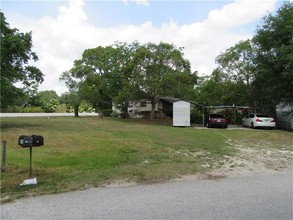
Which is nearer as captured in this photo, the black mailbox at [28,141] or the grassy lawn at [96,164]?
the grassy lawn at [96,164]

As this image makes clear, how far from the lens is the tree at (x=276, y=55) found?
21.5 metres

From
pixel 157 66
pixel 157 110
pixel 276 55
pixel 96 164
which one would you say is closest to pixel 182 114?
pixel 157 66

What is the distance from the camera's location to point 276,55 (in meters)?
22.7

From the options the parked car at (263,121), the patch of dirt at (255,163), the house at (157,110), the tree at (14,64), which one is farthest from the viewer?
the house at (157,110)

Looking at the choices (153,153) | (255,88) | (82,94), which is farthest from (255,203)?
(82,94)

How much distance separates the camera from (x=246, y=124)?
91.7ft

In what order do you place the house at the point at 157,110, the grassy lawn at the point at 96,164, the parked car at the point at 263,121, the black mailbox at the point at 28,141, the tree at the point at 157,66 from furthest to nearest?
the house at the point at 157,110 < the tree at the point at 157,66 < the parked car at the point at 263,121 < the black mailbox at the point at 28,141 < the grassy lawn at the point at 96,164

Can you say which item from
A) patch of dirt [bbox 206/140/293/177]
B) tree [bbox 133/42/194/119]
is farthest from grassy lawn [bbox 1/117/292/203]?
tree [bbox 133/42/194/119]

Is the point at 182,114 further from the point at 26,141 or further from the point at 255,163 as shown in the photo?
the point at 26,141

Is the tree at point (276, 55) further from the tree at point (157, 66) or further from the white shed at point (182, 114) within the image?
the tree at point (157, 66)

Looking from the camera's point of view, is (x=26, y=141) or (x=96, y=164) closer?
(x=26, y=141)

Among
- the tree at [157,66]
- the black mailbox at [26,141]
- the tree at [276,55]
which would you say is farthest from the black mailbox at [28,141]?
the tree at [157,66]

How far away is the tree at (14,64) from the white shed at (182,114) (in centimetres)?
1195

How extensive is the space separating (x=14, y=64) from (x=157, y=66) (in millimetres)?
14385
